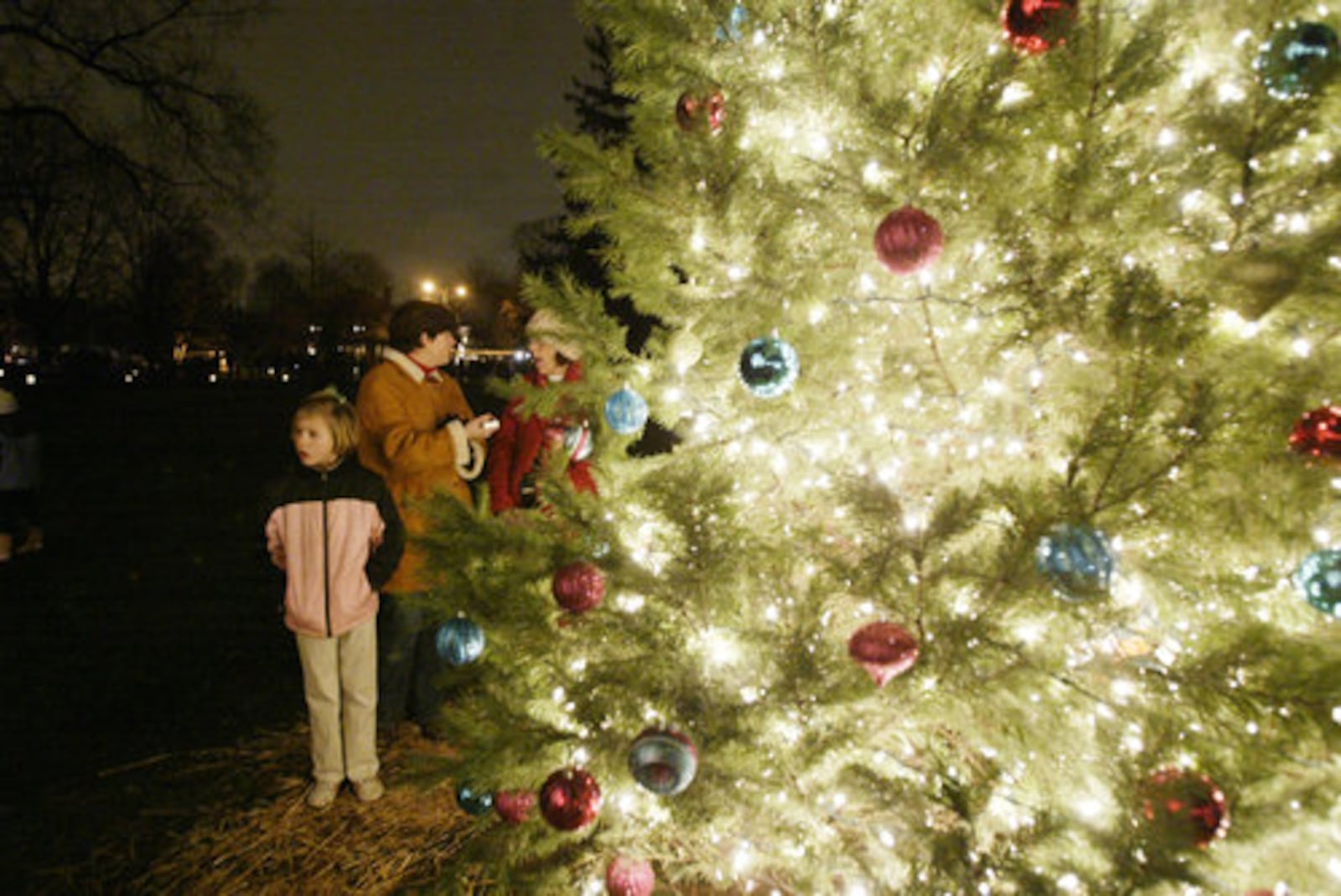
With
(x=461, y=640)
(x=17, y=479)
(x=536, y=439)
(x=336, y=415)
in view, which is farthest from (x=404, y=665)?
(x=17, y=479)

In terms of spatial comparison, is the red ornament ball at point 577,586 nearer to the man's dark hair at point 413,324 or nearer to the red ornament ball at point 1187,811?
the red ornament ball at point 1187,811

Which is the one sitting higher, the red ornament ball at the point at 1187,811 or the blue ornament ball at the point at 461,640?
the blue ornament ball at the point at 461,640

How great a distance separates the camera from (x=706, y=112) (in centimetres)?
226

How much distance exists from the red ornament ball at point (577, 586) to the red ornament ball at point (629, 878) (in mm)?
803

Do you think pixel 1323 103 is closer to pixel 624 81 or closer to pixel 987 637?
pixel 987 637

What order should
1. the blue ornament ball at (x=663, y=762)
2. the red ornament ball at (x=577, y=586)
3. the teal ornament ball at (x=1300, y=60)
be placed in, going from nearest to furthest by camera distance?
the teal ornament ball at (x=1300, y=60)
the blue ornament ball at (x=663, y=762)
the red ornament ball at (x=577, y=586)

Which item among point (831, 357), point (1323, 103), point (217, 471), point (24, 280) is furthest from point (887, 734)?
point (24, 280)

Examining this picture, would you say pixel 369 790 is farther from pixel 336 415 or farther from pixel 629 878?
pixel 629 878

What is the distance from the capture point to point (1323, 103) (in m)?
1.57

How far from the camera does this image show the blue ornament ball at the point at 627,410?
→ 250cm

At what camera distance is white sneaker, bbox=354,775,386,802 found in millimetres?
3723

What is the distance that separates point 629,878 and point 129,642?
545cm

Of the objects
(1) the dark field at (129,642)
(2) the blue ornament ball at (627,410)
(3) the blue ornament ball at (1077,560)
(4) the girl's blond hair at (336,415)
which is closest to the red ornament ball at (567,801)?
(2) the blue ornament ball at (627,410)

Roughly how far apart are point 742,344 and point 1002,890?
1515 millimetres
